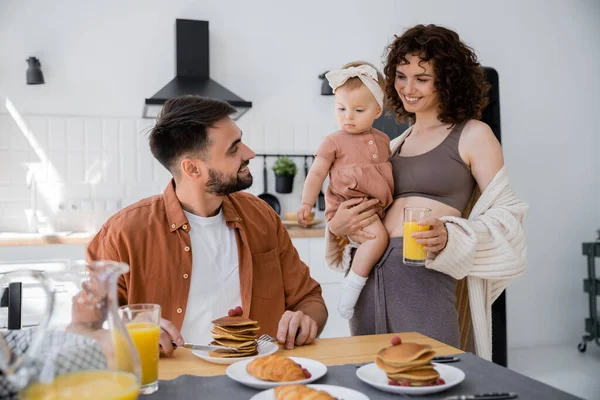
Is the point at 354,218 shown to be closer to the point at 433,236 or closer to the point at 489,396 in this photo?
the point at 433,236

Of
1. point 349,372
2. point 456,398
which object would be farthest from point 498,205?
point 456,398

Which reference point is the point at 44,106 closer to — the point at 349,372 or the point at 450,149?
the point at 450,149

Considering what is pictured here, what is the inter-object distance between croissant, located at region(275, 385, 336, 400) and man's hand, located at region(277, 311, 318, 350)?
432 mm

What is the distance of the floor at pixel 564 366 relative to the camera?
11.5ft

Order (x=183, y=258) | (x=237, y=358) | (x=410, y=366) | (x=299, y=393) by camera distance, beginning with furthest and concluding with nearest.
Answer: (x=183, y=258)
(x=237, y=358)
(x=410, y=366)
(x=299, y=393)

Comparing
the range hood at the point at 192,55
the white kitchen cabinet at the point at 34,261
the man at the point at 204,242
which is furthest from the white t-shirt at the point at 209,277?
the range hood at the point at 192,55

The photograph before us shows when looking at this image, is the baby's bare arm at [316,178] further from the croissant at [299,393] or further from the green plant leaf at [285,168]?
the green plant leaf at [285,168]

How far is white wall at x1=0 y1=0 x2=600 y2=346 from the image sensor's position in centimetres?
398

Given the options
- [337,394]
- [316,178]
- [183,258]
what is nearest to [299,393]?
[337,394]

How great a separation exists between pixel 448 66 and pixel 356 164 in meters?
0.45

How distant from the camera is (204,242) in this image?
1813 millimetres

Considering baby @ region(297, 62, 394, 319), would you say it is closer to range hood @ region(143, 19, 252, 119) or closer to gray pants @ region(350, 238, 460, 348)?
gray pants @ region(350, 238, 460, 348)

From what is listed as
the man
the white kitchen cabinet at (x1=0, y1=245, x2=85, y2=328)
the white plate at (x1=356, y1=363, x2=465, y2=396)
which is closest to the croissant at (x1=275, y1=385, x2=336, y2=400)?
the white plate at (x1=356, y1=363, x2=465, y2=396)

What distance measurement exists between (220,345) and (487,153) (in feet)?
3.57
